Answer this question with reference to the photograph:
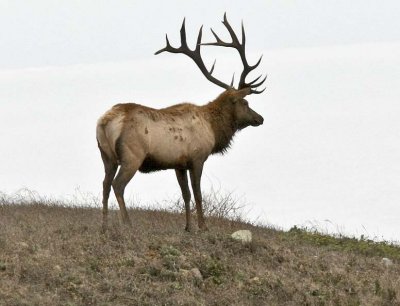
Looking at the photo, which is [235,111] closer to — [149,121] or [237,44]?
[237,44]

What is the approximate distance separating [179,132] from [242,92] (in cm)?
179

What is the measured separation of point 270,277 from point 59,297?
2.75 m

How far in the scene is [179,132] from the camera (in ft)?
40.8

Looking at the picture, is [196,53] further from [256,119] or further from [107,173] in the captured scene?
[107,173]

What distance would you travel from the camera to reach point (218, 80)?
13977 mm

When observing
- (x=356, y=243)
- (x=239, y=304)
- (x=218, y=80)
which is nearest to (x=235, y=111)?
(x=218, y=80)

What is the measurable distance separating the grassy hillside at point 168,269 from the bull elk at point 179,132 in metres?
0.67

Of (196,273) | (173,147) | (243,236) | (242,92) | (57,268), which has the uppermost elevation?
(242,92)

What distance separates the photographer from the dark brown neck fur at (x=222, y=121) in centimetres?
1345

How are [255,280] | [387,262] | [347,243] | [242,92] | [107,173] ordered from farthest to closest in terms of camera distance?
[347,243] < [242,92] < [387,262] < [107,173] < [255,280]

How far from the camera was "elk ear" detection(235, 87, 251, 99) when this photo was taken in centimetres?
1383

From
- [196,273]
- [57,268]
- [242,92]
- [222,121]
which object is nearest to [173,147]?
[222,121]

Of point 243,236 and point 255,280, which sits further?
point 243,236

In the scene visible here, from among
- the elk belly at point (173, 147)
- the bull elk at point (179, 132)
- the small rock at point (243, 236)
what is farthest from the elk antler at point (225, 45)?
the small rock at point (243, 236)
